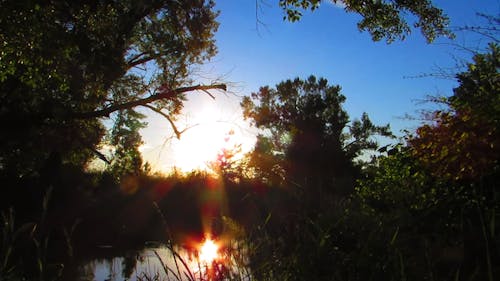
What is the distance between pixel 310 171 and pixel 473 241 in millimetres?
31798

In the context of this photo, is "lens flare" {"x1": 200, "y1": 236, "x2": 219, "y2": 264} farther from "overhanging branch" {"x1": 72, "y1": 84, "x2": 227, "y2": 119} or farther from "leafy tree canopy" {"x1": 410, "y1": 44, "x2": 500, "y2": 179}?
"overhanging branch" {"x1": 72, "y1": 84, "x2": 227, "y2": 119}

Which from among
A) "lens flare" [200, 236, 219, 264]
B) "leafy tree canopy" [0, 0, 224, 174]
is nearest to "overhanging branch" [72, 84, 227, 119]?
"leafy tree canopy" [0, 0, 224, 174]

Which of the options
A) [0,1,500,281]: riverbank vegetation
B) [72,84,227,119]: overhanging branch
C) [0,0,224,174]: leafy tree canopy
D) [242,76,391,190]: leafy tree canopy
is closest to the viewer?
[0,1,500,281]: riverbank vegetation

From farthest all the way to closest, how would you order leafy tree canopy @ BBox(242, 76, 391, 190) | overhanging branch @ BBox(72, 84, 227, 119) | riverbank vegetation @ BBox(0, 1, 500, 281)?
leafy tree canopy @ BBox(242, 76, 391, 190) < overhanging branch @ BBox(72, 84, 227, 119) < riverbank vegetation @ BBox(0, 1, 500, 281)

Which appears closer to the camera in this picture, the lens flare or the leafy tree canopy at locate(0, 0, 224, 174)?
the lens flare

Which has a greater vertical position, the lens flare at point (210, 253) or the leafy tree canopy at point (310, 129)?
the leafy tree canopy at point (310, 129)

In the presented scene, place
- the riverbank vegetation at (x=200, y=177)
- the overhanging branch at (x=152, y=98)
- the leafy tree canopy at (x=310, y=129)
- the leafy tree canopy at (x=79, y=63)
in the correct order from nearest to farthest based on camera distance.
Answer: the riverbank vegetation at (x=200, y=177) < the leafy tree canopy at (x=79, y=63) < the overhanging branch at (x=152, y=98) < the leafy tree canopy at (x=310, y=129)

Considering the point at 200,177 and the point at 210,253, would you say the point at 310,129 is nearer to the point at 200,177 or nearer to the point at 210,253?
the point at 200,177

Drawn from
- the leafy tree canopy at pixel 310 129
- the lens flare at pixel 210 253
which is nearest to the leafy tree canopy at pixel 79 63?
the lens flare at pixel 210 253

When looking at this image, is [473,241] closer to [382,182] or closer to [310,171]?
[382,182]

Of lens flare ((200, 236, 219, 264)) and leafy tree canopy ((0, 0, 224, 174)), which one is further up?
leafy tree canopy ((0, 0, 224, 174))

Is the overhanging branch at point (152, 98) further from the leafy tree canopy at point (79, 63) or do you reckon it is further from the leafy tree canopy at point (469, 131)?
the leafy tree canopy at point (469, 131)

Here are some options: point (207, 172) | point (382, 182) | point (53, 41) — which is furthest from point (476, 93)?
point (207, 172)

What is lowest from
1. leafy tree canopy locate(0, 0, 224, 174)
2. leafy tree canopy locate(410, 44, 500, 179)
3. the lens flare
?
the lens flare
